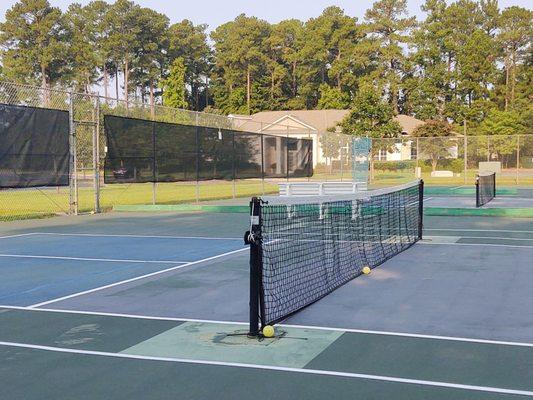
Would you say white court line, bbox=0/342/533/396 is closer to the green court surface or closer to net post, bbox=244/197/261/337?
the green court surface

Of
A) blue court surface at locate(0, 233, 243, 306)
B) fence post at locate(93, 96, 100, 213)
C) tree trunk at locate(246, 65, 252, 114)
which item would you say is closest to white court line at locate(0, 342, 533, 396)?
blue court surface at locate(0, 233, 243, 306)

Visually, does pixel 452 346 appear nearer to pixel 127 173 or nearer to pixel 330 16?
Result: pixel 127 173

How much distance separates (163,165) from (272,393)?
18711 mm

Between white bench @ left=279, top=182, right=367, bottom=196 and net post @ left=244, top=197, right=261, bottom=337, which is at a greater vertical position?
white bench @ left=279, top=182, right=367, bottom=196

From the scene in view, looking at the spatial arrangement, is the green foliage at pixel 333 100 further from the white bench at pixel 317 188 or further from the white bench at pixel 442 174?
the white bench at pixel 317 188

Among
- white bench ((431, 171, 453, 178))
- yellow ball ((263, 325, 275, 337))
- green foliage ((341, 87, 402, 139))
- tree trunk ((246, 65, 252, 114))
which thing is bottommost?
yellow ball ((263, 325, 275, 337))

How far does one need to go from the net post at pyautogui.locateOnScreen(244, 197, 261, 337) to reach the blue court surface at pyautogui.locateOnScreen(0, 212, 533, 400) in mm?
164

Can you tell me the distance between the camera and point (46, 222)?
57.8 ft

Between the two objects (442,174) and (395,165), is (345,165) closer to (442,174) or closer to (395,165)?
(395,165)

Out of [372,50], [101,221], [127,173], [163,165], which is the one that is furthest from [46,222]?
[372,50]

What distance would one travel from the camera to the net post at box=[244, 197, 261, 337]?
19.4 ft

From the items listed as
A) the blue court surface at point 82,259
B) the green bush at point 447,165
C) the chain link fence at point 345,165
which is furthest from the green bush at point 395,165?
the blue court surface at point 82,259

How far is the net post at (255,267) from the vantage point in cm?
590

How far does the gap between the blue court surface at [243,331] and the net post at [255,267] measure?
0.54 feet
